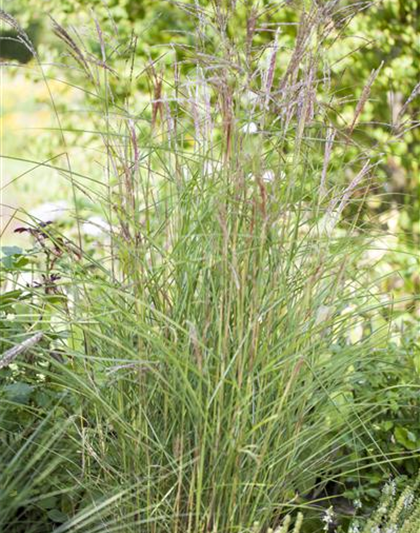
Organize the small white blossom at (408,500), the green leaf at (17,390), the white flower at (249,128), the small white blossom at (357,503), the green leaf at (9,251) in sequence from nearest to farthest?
the white flower at (249,128), the green leaf at (17,390), the small white blossom at (408,500), the small white blossom at (357,503), the green leaf at (9,251)

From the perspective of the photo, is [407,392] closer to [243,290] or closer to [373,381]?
[373,381]

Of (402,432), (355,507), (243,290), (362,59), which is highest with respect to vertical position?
(362,59)

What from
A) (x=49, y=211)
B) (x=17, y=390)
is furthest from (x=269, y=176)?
(x=17, y=390)

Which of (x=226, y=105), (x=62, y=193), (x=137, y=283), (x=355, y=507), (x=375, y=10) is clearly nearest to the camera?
(x=226, y=105)

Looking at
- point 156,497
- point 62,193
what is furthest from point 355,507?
point 62,193

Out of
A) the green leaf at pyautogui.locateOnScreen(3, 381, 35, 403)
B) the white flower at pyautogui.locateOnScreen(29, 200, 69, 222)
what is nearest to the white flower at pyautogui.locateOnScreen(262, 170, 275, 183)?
the white flower at pyautogui.locateOnScreen(29, 200, 69, 222)

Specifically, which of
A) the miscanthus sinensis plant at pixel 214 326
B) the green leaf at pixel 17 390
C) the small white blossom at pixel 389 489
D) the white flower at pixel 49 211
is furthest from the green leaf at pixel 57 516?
the small white blossom at pixel 389 489

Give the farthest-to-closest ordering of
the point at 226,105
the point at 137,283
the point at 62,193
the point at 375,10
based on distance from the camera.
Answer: the point at 62,193 → the point at 375,10 → the point at 137,283 → the point at 226,105

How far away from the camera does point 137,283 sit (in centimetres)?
188

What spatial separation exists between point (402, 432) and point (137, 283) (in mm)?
1129

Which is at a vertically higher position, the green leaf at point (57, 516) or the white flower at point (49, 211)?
the white flower at point (49, 211)

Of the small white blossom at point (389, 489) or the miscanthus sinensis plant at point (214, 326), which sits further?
the small white blossom at point (389, 489)

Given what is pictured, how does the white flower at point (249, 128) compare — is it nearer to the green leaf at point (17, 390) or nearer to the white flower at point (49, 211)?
the white flower at point (49, 211)

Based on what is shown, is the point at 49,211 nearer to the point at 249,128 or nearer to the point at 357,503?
the point at 249,128
